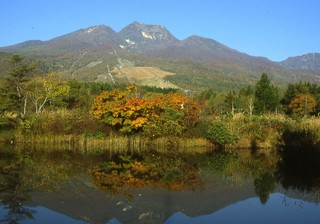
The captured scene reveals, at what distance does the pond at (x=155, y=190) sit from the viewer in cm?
996

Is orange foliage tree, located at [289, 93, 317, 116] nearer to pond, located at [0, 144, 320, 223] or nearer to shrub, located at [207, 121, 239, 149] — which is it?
shrub, located at [207, 121, 239, 149]

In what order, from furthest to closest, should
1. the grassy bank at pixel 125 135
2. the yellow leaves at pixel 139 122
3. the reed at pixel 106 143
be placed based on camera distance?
the yellow leaves at pixel 139 122
the grassy bank at pixel 125 135
the reed at pixel 106 143

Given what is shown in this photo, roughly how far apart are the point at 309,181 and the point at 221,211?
16.5ft

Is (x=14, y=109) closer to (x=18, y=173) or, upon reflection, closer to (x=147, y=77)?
(x=18, y=173)

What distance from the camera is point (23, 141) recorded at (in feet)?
78.8

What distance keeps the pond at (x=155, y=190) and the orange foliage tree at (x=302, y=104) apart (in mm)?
26939

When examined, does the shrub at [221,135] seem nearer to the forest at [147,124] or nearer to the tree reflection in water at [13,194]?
the forest at [147,124]

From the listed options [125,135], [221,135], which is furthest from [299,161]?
[125,135]

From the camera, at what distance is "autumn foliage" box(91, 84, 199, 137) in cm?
2406

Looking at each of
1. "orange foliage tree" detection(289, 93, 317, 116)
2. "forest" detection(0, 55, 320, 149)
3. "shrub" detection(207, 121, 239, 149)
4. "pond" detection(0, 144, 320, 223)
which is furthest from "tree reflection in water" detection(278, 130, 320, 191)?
"orange foliage tree" detection(289, 93, 317, 116)

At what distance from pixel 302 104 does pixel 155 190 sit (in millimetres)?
35901

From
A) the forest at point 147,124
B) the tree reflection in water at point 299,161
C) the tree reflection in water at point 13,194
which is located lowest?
the tree reflection in water at point 299,161

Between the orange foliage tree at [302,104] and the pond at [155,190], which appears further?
the orange foliage tree at [302,104]

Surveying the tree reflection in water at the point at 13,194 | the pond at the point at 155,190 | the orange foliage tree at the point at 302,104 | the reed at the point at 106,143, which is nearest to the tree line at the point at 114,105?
the reed at the point at 106,143
